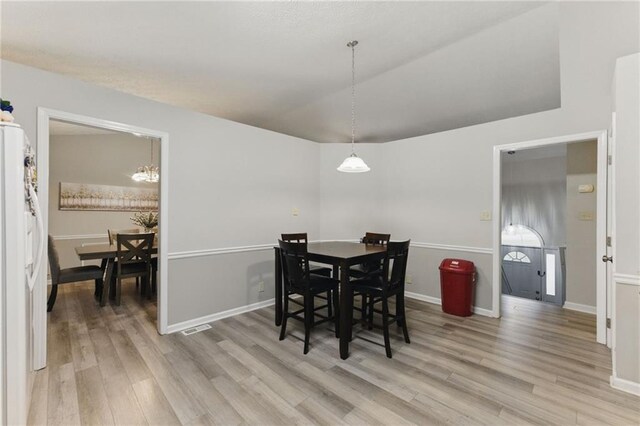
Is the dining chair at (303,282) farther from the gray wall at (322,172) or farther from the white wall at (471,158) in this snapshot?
the white wall at (471,158)

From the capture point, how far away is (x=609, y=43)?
8.49 feet

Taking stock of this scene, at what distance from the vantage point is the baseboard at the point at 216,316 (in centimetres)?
301

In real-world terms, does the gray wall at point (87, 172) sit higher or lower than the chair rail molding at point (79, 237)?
higher

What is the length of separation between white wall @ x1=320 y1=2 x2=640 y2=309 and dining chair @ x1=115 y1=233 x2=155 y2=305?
8.23ft

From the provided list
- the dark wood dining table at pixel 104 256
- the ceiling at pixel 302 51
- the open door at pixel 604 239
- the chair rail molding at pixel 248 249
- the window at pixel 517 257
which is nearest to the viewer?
the ceiling at pixel 302 51

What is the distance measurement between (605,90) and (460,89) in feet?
4.36

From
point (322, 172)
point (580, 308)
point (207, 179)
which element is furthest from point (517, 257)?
point (207, 179)

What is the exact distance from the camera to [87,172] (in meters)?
5.33

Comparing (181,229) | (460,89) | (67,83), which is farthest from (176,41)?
(460,89)

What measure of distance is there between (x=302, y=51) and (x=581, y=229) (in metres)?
3.95

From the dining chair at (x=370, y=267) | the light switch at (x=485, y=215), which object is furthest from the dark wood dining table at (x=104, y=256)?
the light switch at (x=485, y=215)

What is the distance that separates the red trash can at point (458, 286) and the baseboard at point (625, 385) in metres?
1.40

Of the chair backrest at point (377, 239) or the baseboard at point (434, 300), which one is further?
the chair backrest at point (377, 239)

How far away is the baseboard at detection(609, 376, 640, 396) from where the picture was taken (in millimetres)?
1968
